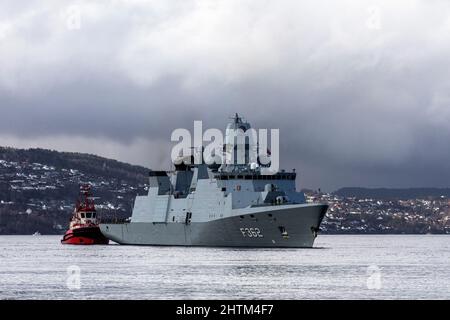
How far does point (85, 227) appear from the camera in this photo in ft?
426

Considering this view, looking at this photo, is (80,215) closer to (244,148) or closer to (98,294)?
(244,148)

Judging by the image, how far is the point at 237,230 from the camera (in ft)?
302

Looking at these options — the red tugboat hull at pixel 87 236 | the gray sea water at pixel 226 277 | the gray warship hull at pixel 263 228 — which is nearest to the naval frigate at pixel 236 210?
the gray warship hull at pixel 263 228

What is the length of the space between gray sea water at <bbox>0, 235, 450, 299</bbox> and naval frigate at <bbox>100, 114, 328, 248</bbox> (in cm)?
241

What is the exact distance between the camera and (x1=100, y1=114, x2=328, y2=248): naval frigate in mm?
89125

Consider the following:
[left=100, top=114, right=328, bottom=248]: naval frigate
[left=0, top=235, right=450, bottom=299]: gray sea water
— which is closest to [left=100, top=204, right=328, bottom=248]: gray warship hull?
[left=100, top=114, right=328, bottom=248]: naval frigate

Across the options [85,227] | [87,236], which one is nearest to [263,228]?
[87,236]

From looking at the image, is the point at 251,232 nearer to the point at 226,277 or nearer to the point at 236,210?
the point at 236,210

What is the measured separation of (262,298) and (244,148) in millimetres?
46725

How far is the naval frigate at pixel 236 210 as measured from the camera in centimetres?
8912

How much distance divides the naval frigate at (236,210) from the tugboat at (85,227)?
2153cm
